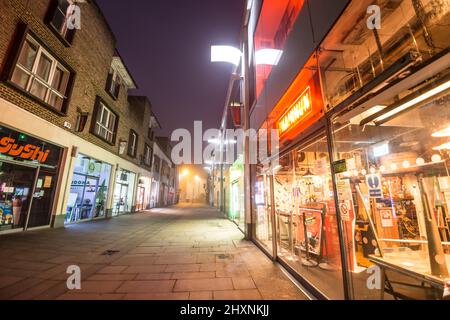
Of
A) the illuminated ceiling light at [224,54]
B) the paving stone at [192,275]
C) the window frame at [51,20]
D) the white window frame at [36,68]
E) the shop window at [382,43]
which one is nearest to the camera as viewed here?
the shop window at [382,43]

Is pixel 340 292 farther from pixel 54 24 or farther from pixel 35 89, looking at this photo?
pixel 54 24

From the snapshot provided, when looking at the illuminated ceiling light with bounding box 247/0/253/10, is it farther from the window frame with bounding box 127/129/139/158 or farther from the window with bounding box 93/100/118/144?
the window frame with bounding box 127/129/139/158

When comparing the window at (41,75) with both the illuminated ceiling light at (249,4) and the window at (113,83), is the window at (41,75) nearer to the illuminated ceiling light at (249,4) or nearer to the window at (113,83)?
the window at (113,83)

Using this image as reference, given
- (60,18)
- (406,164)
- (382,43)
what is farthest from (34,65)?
(406,164)

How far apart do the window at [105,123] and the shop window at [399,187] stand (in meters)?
12.1

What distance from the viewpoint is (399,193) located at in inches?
201

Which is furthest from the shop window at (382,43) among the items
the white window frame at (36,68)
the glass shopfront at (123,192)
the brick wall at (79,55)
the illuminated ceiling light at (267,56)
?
the glass shopfront at (123,192)

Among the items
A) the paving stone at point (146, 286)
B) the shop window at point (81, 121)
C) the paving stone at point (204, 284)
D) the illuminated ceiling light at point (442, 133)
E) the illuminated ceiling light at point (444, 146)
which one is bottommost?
the paving stone at point (204, 284)

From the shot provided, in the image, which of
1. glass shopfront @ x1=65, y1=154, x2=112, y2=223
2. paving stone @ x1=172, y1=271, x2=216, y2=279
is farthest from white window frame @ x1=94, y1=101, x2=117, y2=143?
paving stone @ x1=172, y1=271, x2=216, y2=279

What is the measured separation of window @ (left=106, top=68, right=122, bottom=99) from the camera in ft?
39.3

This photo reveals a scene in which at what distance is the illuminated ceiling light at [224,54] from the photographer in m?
8.79

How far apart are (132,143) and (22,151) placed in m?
9.94

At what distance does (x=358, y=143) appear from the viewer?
481 centimetres

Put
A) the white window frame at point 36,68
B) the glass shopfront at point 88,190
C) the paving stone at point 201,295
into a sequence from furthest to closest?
the glass shopfront at point 88,190 → the white window frame at point 36,68 → the paving stone at point 201,295
